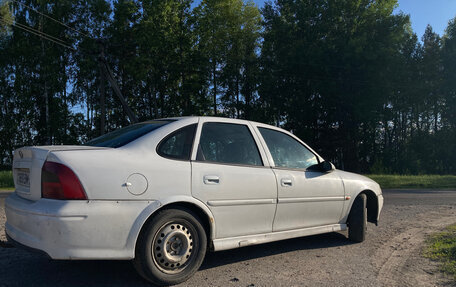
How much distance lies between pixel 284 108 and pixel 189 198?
3575cm

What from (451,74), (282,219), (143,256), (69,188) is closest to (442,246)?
(282,219)

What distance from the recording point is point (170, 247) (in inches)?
139

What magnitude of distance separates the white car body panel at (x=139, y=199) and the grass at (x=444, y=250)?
168 cm

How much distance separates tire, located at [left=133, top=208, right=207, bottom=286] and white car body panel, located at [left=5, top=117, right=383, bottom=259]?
0.10 metres

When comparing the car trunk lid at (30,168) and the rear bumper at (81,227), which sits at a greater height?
the car trunk lid at (30,168)

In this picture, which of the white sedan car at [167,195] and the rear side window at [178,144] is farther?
the rear side window at [178,144]

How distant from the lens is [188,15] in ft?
123

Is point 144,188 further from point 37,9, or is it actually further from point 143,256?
point 37,9

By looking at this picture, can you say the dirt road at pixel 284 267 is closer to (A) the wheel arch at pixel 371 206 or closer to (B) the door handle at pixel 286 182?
(A) the wheel arch at pixel 371 206

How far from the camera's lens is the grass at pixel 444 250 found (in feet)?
13.7

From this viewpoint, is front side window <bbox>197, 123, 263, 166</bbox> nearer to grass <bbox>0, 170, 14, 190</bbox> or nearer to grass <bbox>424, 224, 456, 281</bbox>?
grass <bbox>424, 224, 456, 281</bbox>

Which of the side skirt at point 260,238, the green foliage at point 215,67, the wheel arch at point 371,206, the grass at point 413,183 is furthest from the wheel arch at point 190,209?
the green foliage at point 215,67

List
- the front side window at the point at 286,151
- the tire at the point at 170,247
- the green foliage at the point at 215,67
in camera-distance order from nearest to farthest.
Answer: the tire at the point at 170,247 < the front side window at the point at 286,151 < the green foliage at the point at 215,67

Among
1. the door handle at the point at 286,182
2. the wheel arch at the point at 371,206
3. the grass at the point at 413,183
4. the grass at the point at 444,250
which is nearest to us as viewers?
the grass at the point at 444,250
